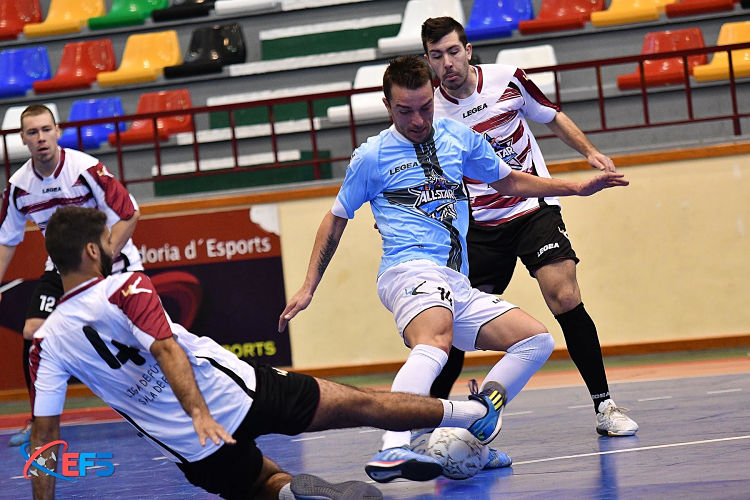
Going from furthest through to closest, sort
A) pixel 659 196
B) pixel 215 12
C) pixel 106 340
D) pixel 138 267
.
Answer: pixel 215 12 → pixel 659 196 → pixel 138 267 → pixel 106 340

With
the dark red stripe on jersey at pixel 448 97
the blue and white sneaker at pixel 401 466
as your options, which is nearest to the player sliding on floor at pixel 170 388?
the blue and white sneaker at pixel 401 466

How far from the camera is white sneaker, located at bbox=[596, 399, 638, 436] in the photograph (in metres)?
5.31

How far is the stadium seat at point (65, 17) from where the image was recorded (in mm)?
13922

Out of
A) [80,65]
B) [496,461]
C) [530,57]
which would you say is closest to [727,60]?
[530,57]

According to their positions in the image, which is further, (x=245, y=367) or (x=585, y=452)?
(x=585, y=452)

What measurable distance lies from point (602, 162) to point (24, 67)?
34.3 feet

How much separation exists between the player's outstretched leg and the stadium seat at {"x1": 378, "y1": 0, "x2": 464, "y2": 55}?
27.7 feet

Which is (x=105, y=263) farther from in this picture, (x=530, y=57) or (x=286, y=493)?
(x=530, y=57)

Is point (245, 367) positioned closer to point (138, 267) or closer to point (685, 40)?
point (138, 267)

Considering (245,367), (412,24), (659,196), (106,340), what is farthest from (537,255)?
(412,24)

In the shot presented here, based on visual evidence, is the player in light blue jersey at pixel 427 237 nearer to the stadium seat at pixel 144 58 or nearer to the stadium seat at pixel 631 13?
the stadium seat at pixel 631 13

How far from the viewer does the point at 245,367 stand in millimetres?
3965

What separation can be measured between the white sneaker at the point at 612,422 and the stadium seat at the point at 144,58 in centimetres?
905

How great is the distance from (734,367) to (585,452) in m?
3.14
